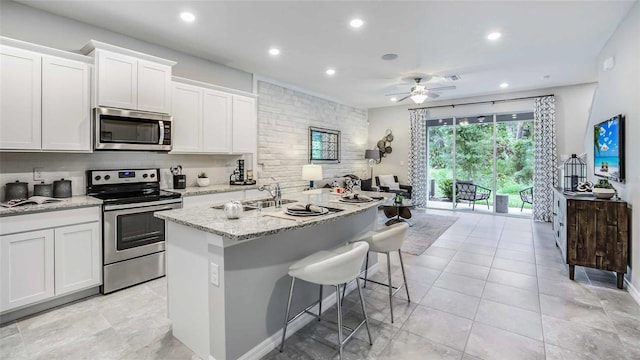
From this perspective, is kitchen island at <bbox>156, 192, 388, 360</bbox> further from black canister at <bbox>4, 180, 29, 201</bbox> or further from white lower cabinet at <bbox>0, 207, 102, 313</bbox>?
black canister at <bbox>4, 180, 29, 201</bbox>

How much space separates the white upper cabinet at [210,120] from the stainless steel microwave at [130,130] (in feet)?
0.88

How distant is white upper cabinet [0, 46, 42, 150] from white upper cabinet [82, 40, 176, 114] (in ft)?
1.53

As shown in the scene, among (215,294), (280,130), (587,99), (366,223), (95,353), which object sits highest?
(587,99)

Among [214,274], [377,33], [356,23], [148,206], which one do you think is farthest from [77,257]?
[377,33]

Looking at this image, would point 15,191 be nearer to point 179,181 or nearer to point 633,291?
point 179,181

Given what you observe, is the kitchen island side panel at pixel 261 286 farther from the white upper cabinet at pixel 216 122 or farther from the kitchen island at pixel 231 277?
the white upper cabinet at pixel 216 122

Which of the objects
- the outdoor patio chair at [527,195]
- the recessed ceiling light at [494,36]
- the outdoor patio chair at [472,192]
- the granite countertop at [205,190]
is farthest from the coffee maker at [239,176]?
the outdoor patio chair at [527,195]

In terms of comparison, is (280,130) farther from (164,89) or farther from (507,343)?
(507,343)

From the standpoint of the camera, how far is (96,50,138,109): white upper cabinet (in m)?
3.01

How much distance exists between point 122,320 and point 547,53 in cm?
603

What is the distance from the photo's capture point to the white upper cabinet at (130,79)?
3.02 m

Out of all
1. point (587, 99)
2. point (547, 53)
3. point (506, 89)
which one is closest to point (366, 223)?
point (547, 53)

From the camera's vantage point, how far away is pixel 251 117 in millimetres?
4727

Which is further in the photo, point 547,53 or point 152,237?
point 547,53
